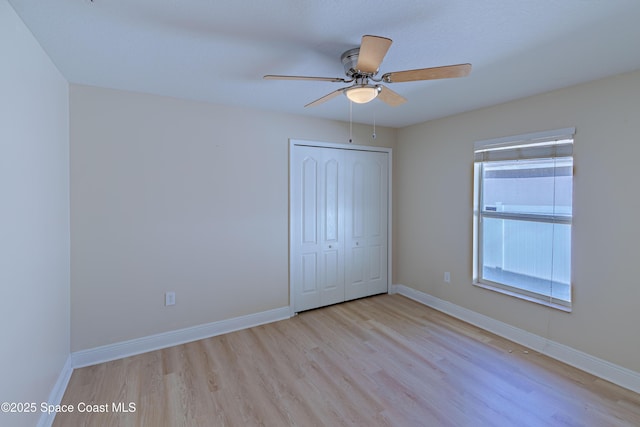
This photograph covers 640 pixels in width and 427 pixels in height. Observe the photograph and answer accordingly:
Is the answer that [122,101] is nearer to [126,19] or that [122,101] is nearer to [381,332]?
[126,19]

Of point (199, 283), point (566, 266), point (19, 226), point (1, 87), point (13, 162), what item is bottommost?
point (199, 283)

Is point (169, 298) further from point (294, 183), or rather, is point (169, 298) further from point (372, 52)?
point (372, 52)

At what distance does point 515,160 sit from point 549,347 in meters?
1.74

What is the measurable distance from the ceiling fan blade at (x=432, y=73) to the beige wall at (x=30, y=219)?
6.31ft

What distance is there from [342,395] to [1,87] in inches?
103

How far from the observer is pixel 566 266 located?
256cm

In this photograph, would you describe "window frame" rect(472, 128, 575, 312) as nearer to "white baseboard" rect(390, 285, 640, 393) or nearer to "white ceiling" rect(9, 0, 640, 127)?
"white baseboard" rect(390, 285, 640, 393)

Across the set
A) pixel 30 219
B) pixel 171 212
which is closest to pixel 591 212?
pixel 171 212

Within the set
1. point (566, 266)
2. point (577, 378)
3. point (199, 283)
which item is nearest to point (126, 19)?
point (199, 283)

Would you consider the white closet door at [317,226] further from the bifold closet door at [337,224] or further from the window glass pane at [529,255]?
the window glass pane at [529,255]

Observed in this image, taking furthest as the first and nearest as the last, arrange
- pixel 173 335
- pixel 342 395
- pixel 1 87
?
pixel 173 335 → pixel 342 395 → pixel 1 87

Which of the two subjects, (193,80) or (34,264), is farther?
(193,80)

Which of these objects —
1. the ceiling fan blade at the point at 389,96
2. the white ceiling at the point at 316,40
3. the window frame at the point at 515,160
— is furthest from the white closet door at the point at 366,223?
the ceiling fan blade at the point at 389,96

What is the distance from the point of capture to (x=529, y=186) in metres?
2.82
